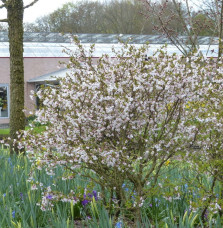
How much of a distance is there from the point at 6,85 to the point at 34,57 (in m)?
2.45

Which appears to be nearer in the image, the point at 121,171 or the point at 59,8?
the point at 121,171

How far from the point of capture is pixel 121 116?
3.26 metres

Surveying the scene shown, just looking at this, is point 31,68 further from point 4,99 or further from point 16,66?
point 16,66

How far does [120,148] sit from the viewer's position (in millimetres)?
3285

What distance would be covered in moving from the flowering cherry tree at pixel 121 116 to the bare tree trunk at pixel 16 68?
385 centimetres

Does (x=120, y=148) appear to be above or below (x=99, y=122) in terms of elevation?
below

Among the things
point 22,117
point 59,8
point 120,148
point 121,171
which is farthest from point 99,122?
point 59,8

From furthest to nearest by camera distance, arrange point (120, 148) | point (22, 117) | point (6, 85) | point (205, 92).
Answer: point (6, 85), point (22, 117), point (205, 92), point (120, 148)

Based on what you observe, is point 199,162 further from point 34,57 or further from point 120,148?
point 34,57

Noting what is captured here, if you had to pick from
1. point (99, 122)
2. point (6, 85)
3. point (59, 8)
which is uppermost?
point (59, 8)

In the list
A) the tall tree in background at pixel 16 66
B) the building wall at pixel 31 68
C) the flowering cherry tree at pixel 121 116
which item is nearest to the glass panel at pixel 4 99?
the building wall at pixel 31 68

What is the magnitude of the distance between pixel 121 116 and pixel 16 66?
4.59 m

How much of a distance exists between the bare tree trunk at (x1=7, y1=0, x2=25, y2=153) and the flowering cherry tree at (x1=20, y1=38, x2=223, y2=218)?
3.85 meters

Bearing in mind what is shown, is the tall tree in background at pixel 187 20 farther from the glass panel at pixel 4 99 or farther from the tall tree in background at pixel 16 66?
the glass panel at pixel 4 99
